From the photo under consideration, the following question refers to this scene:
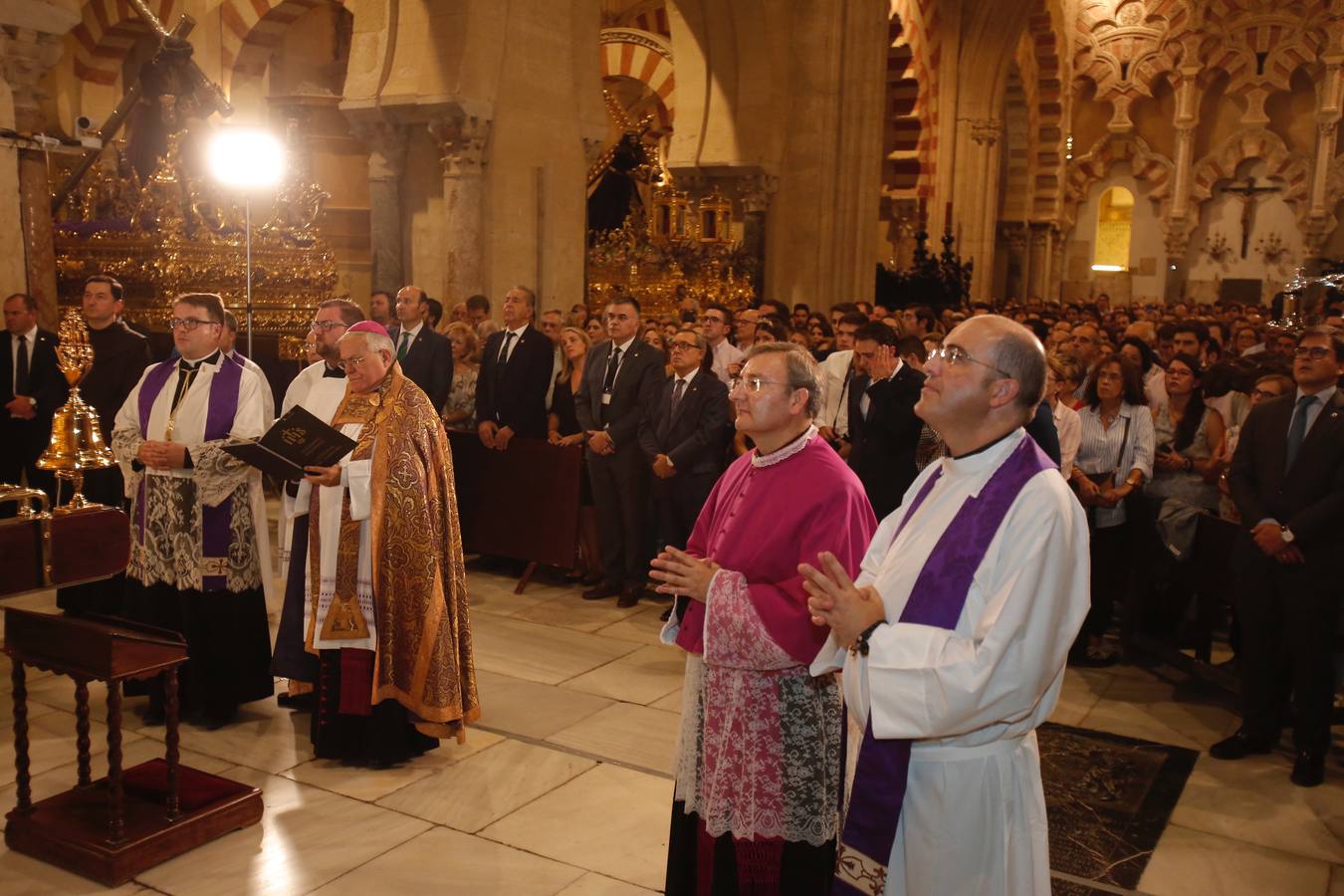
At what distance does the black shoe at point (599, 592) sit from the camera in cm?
743

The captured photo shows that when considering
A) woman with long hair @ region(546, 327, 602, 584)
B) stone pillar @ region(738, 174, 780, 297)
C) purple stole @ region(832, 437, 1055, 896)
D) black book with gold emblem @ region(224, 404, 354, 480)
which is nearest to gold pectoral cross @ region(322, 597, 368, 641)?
black book with gold emblem @ region(224, 404, 354, 480)

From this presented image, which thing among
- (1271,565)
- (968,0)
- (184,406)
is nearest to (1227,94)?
(968,0)

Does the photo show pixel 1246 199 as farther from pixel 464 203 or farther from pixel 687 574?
pixel 687 574

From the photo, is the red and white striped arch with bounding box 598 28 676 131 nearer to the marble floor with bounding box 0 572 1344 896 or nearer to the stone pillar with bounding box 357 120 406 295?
the stone pillar with bounding box 357 120 406 295

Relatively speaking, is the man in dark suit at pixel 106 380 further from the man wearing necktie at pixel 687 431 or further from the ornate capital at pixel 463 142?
the ornate capital at pixel 463 142

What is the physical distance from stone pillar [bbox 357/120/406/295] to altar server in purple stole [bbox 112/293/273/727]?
499 cm

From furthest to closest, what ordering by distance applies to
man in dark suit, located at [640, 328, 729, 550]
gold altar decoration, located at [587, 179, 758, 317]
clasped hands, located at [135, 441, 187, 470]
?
gold altar decoration, located at [587, 179, 758, 317] < man in dark suit, located at [640, 328, 729, 550] < clasped hands, located at [135, 441, 187, 470]

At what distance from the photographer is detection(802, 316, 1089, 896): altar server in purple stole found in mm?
2250

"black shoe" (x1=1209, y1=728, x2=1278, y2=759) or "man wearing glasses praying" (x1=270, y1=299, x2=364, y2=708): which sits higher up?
"man wearing glasses praying" (x1=270, y1=299, x2=364, y2=708)

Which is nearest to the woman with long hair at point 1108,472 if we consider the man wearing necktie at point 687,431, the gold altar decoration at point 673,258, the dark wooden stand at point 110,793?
the man wearing necktie at point 687,431

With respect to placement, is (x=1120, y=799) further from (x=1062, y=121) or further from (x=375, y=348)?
(x=1062, y=121)

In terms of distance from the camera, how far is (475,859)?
12.7ft

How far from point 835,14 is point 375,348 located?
38.8 ft

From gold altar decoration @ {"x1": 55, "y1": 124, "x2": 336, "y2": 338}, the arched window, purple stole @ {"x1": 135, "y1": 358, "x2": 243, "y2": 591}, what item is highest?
the arched window
